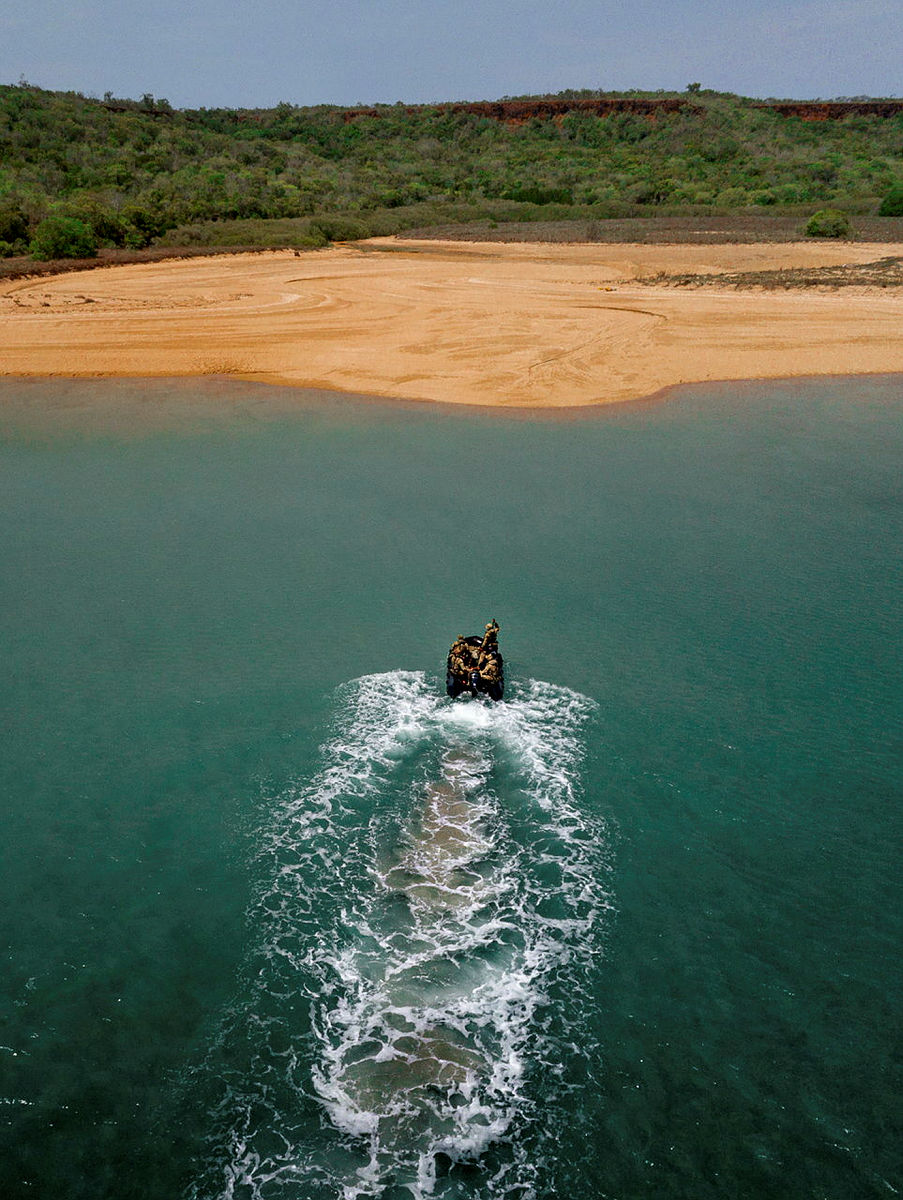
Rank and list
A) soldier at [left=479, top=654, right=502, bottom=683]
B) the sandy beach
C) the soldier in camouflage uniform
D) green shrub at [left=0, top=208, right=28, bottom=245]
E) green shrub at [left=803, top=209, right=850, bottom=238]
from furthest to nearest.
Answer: green shrub at [left=803, top=209, right=850, bottom=238] < green shrub at [left=0, top=208, right=28, bottom=245] < the sandy beach < the soldier in camouflage uniform < soldier at [left=479, top=654, right=502, bottom=683]

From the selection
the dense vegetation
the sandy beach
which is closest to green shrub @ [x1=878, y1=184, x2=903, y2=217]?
the dense vegetation

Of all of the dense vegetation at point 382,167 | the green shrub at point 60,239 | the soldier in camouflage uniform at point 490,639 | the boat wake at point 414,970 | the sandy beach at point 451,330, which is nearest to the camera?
the boat wake at point 414,970

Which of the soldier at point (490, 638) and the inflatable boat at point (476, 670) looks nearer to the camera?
the inflatable boat at point (476, 670)

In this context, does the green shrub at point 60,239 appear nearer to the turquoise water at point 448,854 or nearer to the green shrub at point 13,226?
the green shrub at point 13,226

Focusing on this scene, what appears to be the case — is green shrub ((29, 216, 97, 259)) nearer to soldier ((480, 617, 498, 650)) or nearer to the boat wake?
soldier ((480, 617, 498, 650))

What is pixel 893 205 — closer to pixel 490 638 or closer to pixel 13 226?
pixel 13 226

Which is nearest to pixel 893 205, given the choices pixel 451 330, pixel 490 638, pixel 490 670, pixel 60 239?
pixel 451 330

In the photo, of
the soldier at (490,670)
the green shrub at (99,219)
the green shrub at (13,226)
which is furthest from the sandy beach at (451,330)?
the soldier at (490,670)
